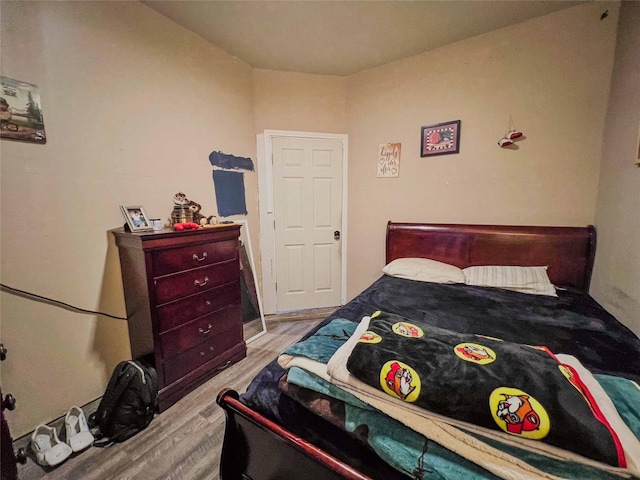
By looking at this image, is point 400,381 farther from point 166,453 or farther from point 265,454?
point 166,453

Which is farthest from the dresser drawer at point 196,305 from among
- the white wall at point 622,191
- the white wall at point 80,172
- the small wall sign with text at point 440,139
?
the white wall at point 622,191

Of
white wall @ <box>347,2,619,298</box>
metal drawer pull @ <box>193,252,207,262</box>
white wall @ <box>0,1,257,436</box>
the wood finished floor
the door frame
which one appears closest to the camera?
the wood finished floor

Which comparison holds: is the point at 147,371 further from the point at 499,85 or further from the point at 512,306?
the point at 499,85

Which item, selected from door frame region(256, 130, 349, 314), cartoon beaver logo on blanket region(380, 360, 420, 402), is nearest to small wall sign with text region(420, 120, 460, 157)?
door frame region(256, 130, 349, 314)

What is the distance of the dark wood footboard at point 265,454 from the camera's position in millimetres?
725

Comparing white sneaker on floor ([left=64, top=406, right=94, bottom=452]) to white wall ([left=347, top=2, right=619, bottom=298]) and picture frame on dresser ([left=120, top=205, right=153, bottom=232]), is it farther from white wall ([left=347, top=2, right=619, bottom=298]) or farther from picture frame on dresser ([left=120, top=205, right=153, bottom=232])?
white wall ([left=347, top=2, right=619, bottom=298])

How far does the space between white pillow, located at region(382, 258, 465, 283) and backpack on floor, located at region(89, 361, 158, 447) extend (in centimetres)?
192

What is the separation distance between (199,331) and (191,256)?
548 mm

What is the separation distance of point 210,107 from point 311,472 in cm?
267

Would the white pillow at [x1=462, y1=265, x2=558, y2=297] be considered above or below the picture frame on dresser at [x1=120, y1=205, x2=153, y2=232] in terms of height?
below

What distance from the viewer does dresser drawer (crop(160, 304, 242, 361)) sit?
1721 millimetres

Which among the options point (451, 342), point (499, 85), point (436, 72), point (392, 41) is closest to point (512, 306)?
point (451, 342)

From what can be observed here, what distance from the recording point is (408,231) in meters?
2.67

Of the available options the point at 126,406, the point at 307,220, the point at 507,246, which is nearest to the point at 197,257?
the point at 126,406
